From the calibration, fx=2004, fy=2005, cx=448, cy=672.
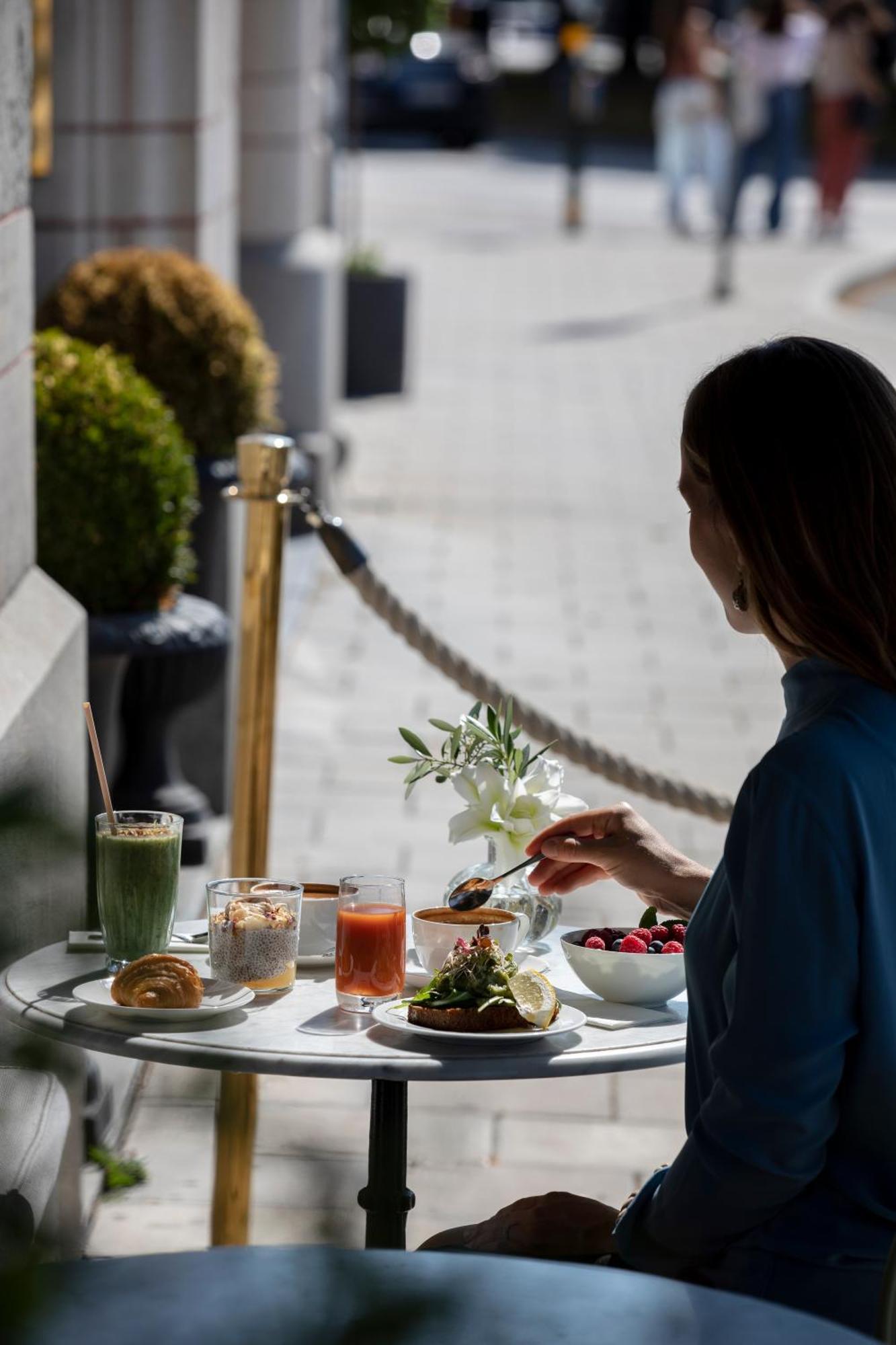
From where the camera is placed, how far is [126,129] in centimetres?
689

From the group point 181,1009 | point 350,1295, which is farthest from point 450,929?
point 350,1295

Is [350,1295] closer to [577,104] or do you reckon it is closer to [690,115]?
[577,104]

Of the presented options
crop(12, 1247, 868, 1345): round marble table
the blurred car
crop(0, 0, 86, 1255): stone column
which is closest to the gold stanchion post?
crop(0, 0, 86, 1255): stone column

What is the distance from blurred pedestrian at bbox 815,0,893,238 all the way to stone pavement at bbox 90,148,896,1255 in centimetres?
164

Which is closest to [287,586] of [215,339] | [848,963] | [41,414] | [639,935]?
[215,339]

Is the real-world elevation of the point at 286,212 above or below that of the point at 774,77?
below

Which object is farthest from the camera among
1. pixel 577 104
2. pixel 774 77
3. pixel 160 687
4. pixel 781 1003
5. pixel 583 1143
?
pixel 774 77

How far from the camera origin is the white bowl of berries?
2.47 m

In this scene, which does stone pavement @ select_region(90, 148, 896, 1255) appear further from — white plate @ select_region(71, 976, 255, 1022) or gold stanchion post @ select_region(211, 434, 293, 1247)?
gold stanchion post @ select_region(211, 434, 293, 1247)

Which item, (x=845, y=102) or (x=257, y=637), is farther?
(x=845, y=102)

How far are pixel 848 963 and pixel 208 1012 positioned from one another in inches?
30.4

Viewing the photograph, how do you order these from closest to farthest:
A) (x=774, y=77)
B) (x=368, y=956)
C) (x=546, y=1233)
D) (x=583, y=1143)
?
(x=546, y=1233) < (x=368, y=956) < (x=583, y=1143) < (x=774, y=77)

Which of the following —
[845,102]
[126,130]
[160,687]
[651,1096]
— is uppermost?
[845,102]

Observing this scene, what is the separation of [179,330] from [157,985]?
168 inches
